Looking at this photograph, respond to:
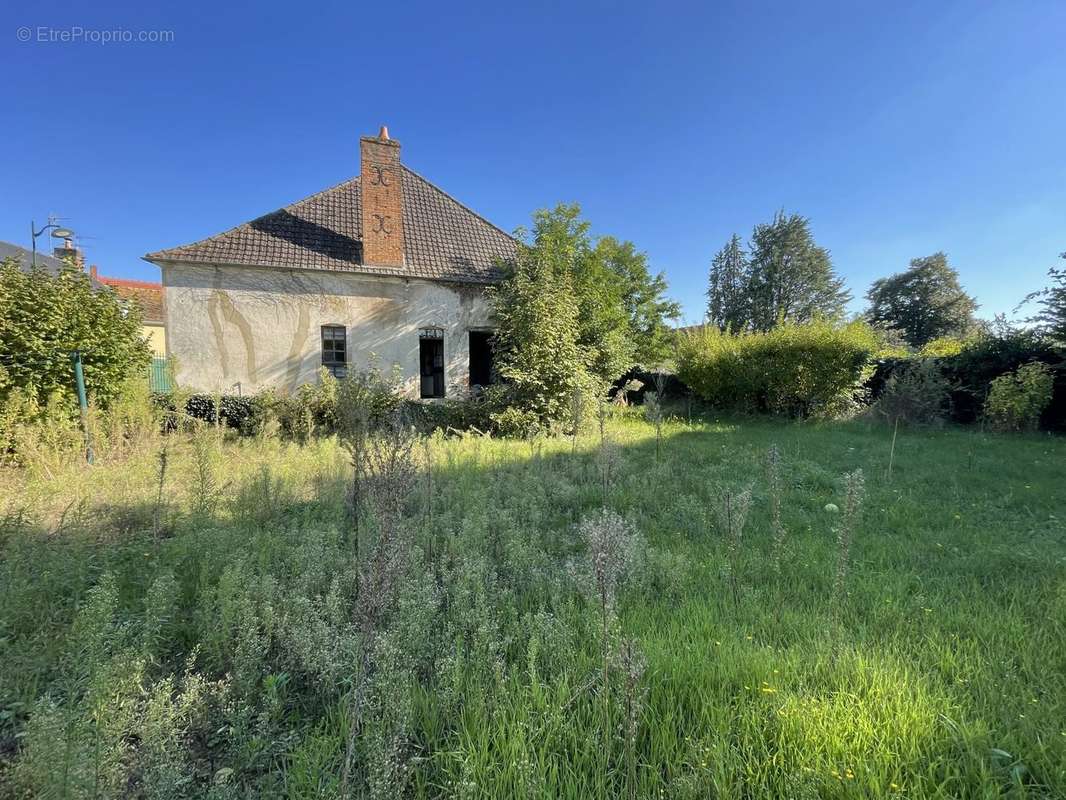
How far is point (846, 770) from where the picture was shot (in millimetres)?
1521

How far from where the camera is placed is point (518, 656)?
221cm

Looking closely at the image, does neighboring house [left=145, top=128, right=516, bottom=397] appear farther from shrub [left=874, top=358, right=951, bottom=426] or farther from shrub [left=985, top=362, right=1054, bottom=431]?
shrub [left=985, top=362, right=1054, bottom=431]

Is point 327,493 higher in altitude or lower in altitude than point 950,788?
higher

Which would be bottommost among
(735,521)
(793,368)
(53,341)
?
(735,521)

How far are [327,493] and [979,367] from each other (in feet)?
49.2

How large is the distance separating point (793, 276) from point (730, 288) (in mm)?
6003

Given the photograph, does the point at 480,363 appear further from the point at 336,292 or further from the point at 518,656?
the point at 518,656

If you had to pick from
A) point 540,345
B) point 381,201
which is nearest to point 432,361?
point 381,201

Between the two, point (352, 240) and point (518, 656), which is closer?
point (518, 656)

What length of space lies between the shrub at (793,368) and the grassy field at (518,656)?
7133 millimetres

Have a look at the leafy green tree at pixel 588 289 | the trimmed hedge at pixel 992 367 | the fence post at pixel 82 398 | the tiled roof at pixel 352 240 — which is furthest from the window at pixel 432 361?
the trimmed hedge at pixel 992 367

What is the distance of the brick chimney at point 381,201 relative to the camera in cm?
1177

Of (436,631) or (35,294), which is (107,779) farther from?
(35,294)

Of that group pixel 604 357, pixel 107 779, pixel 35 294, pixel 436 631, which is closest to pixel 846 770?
pixel 436 631
